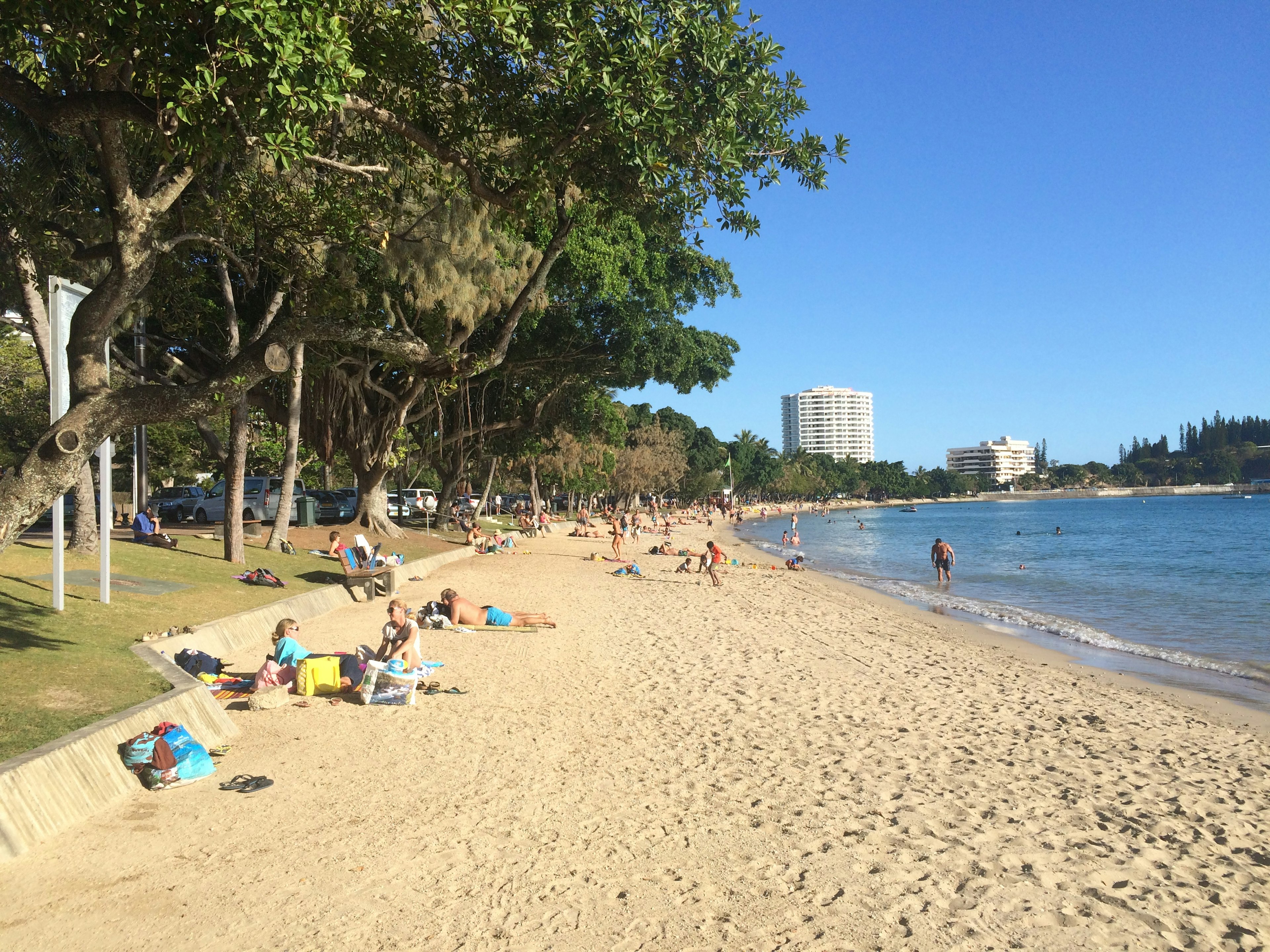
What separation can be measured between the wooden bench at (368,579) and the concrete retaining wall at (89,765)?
6.79 meters

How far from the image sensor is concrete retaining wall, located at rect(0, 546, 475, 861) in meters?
4.73

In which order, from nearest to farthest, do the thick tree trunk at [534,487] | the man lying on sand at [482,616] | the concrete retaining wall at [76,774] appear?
the concrete retaining wall at [76,774], the man lying on sand at [482,616], the thick tree trunk at [534,487]

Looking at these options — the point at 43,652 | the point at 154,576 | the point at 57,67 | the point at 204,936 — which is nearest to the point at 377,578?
the point at 154,576

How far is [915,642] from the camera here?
14.1 metres

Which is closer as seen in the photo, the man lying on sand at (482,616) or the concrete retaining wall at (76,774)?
the concrete retaining wall at (76,774)

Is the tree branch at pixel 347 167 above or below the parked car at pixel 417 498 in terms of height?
above

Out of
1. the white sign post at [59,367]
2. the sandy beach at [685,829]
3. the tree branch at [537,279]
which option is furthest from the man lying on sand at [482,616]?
the white sign post at [59,367]

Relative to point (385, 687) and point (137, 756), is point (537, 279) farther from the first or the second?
point (137, 756)

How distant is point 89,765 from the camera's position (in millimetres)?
5441

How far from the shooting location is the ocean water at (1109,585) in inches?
567

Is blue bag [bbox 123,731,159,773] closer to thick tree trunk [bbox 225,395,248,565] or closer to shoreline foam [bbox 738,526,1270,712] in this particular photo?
thick tree trunk [bbox 225,395,248,565]

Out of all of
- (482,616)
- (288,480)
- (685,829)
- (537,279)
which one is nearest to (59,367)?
(537,279)

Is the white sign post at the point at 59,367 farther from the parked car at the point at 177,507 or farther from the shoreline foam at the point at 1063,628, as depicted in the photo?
the parked car at the point at 177,507

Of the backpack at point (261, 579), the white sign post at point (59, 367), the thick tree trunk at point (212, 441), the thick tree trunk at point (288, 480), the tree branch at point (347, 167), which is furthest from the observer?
the thick tree trunk at point (288, 480)
